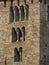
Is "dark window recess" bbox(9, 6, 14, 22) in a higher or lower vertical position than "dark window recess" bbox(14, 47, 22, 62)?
higher

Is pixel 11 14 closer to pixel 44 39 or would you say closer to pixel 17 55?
pixel 17 55

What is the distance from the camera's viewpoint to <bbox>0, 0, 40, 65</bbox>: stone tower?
36.1m

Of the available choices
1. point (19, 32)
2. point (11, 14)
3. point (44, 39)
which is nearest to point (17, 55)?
point (19, 32)

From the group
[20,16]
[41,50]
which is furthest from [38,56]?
[20,16]

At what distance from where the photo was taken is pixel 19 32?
37062 millimetres

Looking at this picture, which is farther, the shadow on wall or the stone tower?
the stone tower

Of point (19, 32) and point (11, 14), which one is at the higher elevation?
point (11, 14)

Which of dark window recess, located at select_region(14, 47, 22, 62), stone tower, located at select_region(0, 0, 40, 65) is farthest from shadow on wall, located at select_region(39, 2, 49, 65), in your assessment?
dark window recess, located at select_region(14, 47, 22, 62)

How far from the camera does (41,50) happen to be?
36.0 m

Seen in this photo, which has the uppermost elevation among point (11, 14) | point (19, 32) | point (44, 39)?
point (11, 14)

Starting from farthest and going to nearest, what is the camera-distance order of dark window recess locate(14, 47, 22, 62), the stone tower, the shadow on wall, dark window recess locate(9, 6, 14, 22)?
dark window recess locate(9, 6, 14, 22) → dark window recess locate(14, 47, 22, 62) → the stone tower → the shadow on wall

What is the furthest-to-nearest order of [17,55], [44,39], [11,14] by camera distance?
[11,14], [17,55], [44,39]

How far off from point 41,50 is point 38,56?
1.33 feet

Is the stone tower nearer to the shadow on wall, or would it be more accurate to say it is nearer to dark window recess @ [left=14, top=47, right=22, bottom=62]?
dark window recess @ [left=14, top=47, right=22, bottom=62]
